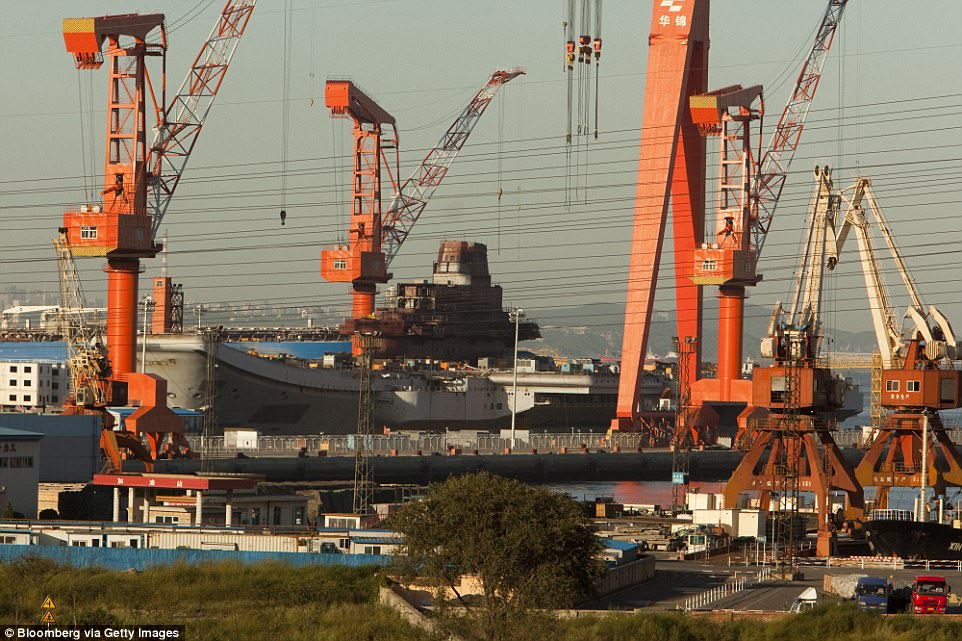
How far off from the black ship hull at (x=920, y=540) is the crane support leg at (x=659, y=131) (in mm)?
51850

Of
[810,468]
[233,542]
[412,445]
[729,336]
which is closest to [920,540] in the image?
[810,468]

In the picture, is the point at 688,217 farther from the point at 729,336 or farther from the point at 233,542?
the point at 233,542

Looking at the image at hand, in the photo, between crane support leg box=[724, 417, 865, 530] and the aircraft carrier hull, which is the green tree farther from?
the aircraft carrier hull

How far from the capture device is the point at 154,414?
88750 mm

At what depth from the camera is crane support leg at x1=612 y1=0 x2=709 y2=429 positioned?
362 feet

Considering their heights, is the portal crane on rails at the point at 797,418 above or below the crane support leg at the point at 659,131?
below

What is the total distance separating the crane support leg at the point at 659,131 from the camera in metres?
110

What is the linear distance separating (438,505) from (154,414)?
153ft

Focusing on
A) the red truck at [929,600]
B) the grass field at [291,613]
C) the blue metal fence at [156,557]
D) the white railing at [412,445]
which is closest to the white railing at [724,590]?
the grass field at [291,613]

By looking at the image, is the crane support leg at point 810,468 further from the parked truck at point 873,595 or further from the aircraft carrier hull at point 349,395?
the aircraft carrier hull at point 349,395

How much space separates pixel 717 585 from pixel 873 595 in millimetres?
6056

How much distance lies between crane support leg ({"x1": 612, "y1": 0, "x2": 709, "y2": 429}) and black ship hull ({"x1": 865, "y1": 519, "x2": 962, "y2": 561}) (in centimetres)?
5185

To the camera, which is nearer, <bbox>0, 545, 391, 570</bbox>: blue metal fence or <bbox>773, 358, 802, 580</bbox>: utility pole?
<bbox>0, 545, 391, 570</bbox>: blue metal fence

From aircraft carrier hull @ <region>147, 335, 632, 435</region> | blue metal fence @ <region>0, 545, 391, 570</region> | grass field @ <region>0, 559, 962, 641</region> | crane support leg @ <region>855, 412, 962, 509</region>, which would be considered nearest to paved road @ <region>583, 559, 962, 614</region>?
grass field @ <region>0, 559, 962, 641</region>
